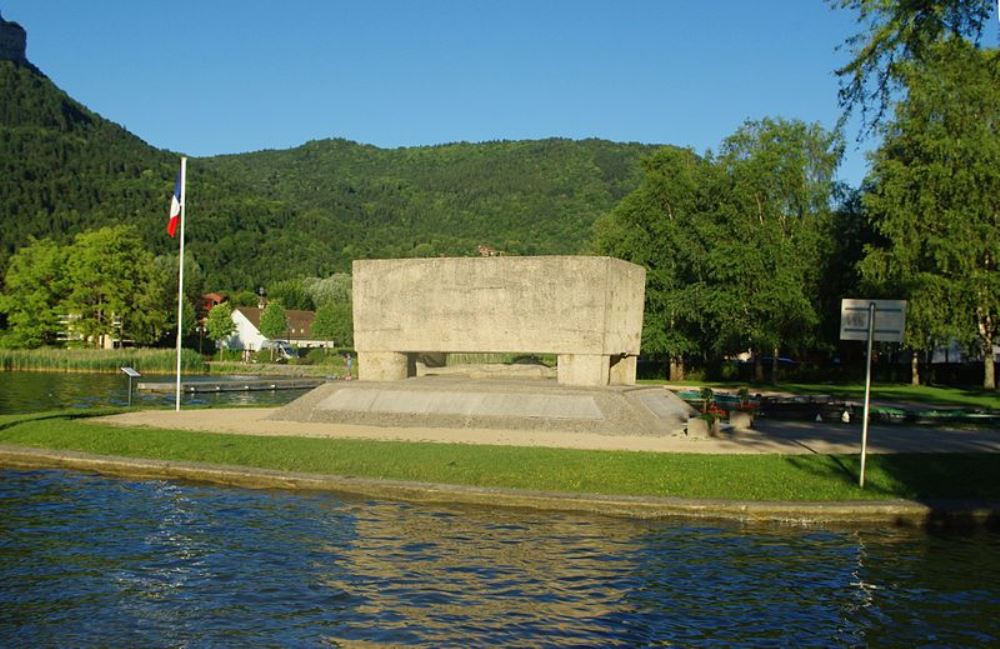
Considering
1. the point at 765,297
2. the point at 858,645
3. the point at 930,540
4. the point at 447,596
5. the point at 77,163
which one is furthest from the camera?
the point at 77,163

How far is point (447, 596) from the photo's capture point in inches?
423

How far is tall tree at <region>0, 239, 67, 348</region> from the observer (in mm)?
81625

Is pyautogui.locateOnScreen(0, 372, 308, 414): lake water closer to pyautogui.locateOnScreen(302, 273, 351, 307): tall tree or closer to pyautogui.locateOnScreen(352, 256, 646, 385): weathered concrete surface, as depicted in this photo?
pyautogui.locateOnScreen(352, 256, 646, 385): weathered concrete surface

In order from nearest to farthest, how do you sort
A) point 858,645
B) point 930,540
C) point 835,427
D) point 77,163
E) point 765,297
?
point 858,645, point 930,540, point 835,427, point 765,297, point 77,163

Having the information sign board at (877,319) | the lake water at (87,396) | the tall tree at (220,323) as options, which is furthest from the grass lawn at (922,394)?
the tall tree at (220,323)

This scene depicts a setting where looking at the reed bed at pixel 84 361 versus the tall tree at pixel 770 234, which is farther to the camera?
the reed bed at pixel 84 361

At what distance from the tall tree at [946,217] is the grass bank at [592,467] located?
30.9 m

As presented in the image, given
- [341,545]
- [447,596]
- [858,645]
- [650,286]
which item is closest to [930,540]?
[858,645]

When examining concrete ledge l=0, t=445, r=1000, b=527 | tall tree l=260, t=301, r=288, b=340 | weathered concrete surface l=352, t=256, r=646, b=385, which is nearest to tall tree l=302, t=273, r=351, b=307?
tall tree l=260, t=301, r=288, b=340

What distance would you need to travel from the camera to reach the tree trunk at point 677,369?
61531 mm

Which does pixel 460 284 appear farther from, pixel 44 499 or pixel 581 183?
pixel 581 183

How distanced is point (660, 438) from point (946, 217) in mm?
33034

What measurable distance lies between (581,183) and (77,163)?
100961 millimetres

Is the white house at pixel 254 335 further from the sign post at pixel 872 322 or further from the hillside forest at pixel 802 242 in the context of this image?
the sign post at pixel 872 322
